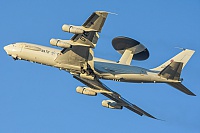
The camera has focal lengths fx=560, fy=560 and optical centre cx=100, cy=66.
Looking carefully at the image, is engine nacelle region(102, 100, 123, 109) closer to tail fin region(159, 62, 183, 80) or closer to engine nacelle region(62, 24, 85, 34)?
tail fin region(159, 62, 183, 80)

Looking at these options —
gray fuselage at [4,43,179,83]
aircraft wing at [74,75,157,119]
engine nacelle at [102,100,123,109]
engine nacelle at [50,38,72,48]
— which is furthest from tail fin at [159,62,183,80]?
engine nacelle at [102,100,123,109]

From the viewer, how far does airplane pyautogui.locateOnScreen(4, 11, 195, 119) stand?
2744 inches

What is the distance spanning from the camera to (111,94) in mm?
83375

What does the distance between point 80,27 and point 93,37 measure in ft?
10.4

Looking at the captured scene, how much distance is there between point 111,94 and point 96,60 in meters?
7.89

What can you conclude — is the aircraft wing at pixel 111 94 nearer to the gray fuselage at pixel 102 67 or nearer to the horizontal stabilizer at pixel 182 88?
the gray fuselage at pixel 102 67

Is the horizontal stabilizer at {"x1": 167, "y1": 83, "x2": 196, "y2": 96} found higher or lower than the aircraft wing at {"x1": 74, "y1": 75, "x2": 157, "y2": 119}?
higher

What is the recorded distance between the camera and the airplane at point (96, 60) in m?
69.7

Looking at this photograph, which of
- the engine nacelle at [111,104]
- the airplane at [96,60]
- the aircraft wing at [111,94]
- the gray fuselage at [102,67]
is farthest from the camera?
the engine nacelle at [111,104]

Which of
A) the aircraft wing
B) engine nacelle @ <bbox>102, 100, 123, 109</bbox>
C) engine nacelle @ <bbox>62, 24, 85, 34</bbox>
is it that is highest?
engine nacelle @ <bbox>62, 24, 85, 34</bbox>

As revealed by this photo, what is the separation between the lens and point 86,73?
76.1 metres

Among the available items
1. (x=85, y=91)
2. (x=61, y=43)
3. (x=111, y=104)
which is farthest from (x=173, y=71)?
(x=111, y=104)

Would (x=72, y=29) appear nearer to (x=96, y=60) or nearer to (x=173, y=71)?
(x=96, y=60)

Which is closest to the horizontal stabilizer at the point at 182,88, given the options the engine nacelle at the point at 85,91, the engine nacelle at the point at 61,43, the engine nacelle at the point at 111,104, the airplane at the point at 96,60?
the airplane at the point at 96,60
